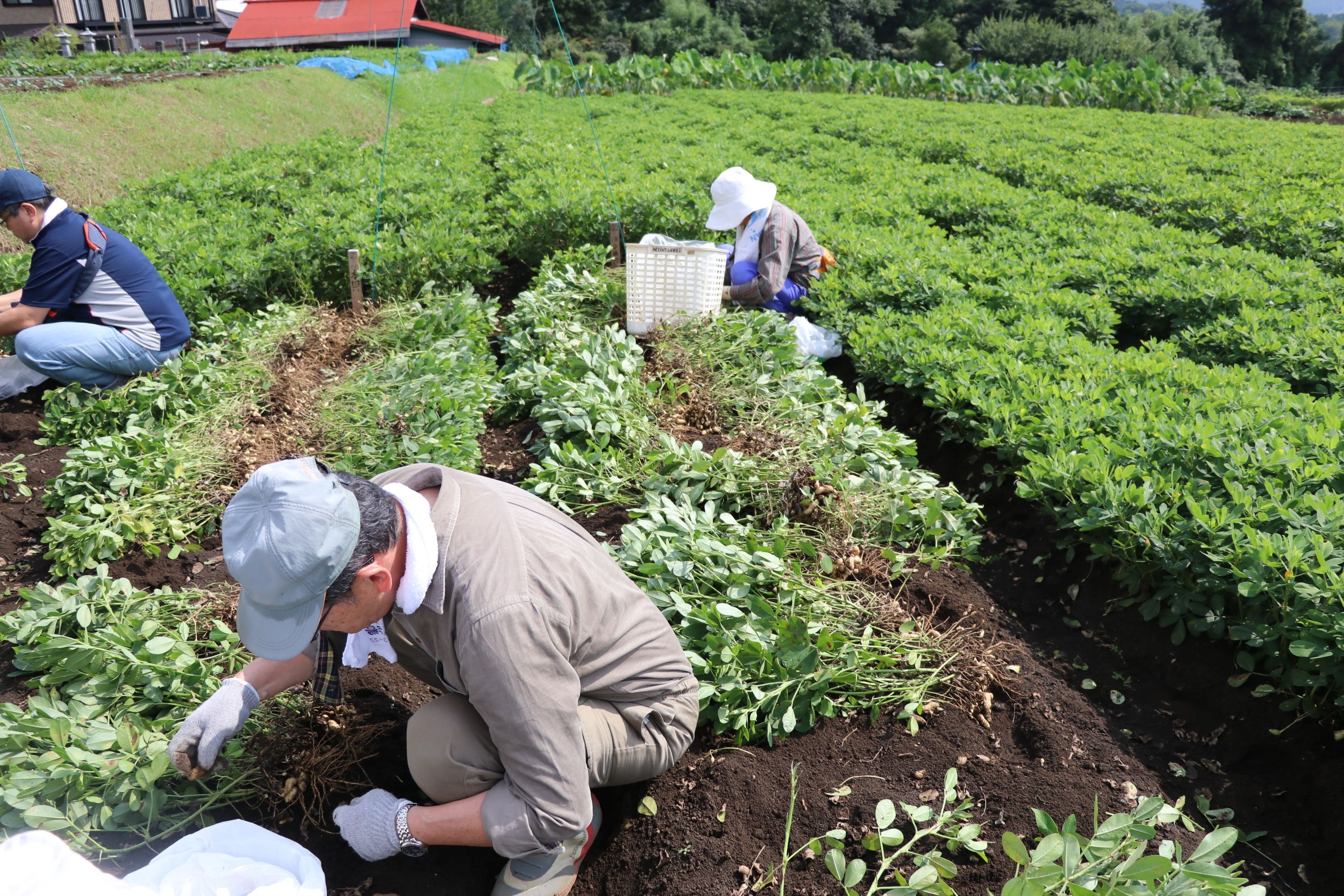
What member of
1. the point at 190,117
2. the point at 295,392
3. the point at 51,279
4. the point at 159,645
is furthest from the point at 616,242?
the point at 190,117

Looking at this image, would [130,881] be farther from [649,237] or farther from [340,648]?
[649,237]

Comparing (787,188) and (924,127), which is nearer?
(787,188)

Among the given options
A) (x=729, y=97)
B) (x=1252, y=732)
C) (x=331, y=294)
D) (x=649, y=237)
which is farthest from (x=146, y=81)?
(x=1252, y=732)

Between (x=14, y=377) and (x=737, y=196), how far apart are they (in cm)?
447

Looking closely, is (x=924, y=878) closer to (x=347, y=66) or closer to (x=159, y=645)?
(x=159, y=645)

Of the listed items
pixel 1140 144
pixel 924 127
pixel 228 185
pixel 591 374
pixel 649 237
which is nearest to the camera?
pixel 591 374

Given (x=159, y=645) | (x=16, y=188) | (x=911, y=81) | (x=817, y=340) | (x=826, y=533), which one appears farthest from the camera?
(x=911, y=81)

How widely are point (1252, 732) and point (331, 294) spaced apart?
6.22 meters

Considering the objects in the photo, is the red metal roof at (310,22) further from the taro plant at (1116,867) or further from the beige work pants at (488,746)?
the taro plant at (1116,867)

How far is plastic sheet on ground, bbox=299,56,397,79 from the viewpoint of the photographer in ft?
88.4

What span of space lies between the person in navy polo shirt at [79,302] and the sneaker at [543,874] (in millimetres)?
4104

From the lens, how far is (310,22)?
37406mm

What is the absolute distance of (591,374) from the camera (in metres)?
4.39

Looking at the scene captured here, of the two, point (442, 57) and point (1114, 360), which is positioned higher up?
point (442, 57)
